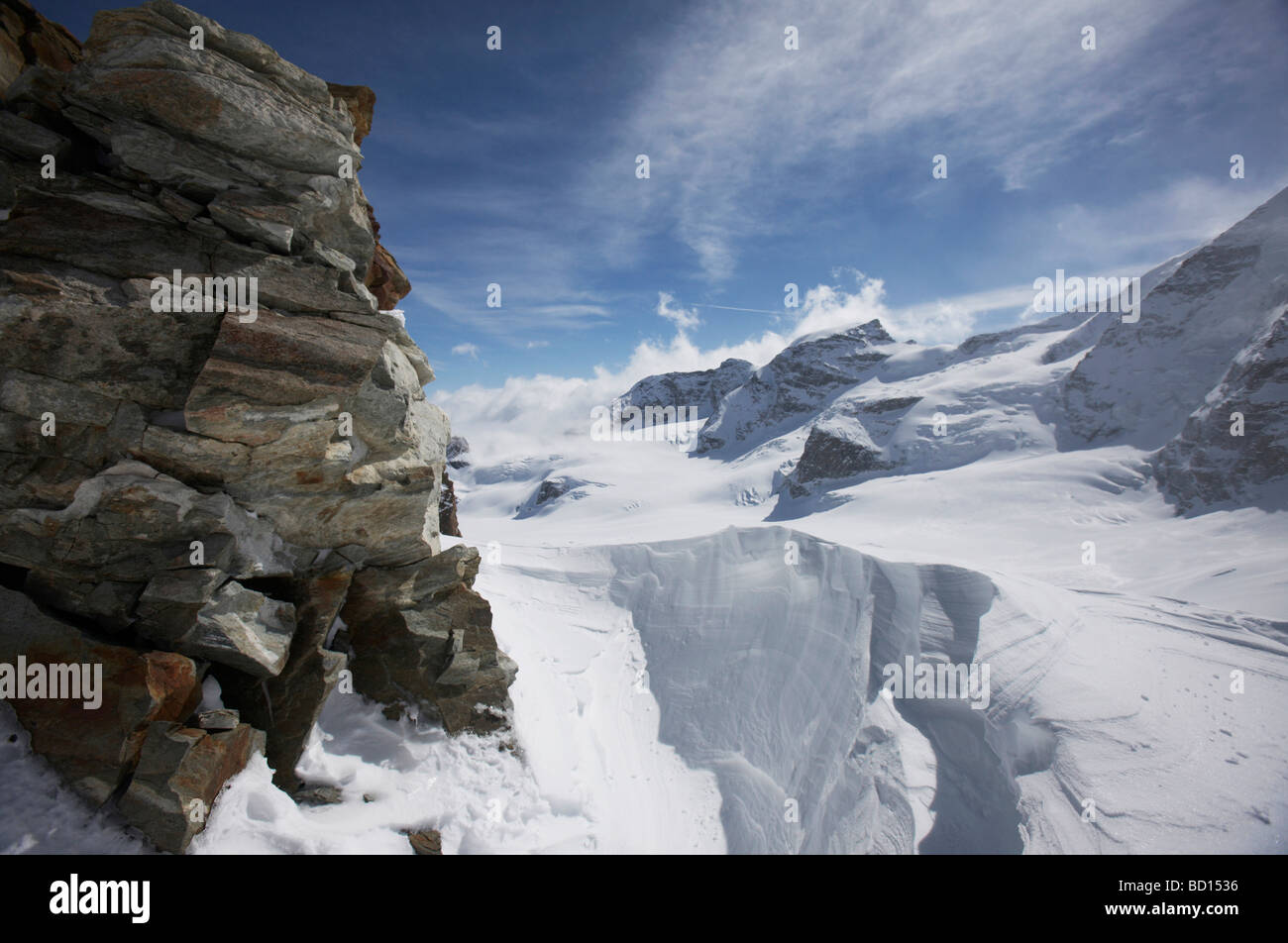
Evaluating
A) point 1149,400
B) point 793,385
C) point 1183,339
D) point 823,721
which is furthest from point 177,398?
point 793,385

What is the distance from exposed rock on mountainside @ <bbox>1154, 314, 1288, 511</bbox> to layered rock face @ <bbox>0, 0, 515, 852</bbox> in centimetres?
6514

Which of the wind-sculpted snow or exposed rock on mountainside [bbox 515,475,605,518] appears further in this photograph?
exposed rock on mountainside [bbox 515,475,605,518]

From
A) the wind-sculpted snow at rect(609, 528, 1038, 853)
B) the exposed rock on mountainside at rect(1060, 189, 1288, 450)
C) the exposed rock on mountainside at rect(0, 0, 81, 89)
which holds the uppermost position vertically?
the exposed rock on mountainside at rect(1060, 189, 1288, 450)

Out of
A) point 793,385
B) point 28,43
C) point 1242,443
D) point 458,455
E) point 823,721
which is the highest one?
point 793,385

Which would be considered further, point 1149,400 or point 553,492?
point 553,492

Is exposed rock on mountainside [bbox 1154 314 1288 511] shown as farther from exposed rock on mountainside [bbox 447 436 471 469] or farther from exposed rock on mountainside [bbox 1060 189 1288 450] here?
exposed rock on mountainside [bbox 447 436 471 469]

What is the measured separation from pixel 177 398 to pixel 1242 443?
71.5 metres

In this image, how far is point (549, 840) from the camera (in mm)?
10023

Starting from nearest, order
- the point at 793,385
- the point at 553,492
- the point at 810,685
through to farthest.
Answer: the point at 810,685, the point at 553,492, the point at 793,385

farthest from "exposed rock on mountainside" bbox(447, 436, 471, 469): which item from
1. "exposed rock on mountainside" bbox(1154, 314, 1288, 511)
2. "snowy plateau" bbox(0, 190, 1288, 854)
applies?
"exposed rock on mountainside" bbox(1154, 314, 1288, 511)

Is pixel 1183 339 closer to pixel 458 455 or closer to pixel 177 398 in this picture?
pixel 177 398

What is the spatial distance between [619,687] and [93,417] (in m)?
14.7

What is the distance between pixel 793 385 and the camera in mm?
140375

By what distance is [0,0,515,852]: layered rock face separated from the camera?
6.80 m
